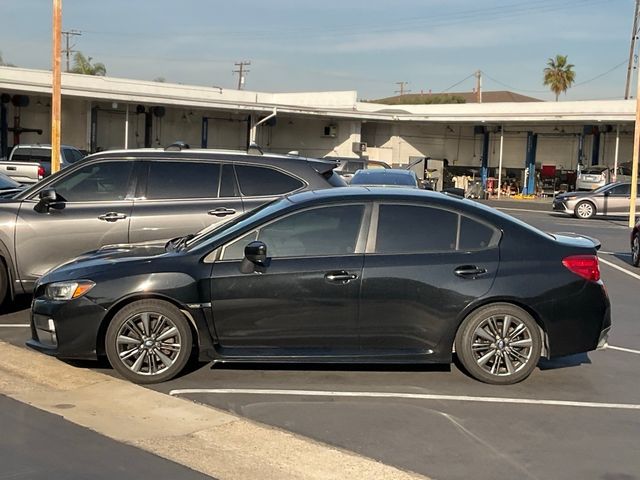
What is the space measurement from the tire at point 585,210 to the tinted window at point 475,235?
22.7 m

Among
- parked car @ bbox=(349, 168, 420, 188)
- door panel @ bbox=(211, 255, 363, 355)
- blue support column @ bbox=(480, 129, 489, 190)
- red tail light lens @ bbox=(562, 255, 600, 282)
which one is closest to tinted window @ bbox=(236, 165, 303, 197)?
door panel @ bbox=(211, 255, 363, 355)

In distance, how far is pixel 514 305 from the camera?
21.1 feet

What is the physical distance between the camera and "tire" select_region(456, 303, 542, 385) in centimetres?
641

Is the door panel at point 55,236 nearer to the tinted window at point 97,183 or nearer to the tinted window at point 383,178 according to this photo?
the tinted window at point 97,183

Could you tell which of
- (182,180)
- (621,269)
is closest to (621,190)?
(621,269)

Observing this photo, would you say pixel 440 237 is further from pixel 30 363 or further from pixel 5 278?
pixel 5 278

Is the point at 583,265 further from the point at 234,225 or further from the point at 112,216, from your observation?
the point at 112,216

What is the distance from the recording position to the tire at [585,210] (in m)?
27.7

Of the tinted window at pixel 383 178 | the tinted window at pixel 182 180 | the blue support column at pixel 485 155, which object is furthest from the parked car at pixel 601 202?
Result: the tinted window at pixel 182 180

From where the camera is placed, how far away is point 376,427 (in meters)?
5.41

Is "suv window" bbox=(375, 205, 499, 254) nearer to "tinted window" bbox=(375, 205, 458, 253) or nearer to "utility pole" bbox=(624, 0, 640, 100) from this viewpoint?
"tinted window" bbox=(375, 205, 458, 253)

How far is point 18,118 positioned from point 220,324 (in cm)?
3264

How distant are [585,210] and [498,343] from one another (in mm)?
23020

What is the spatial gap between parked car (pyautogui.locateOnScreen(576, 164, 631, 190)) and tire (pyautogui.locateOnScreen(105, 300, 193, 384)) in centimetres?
3309
